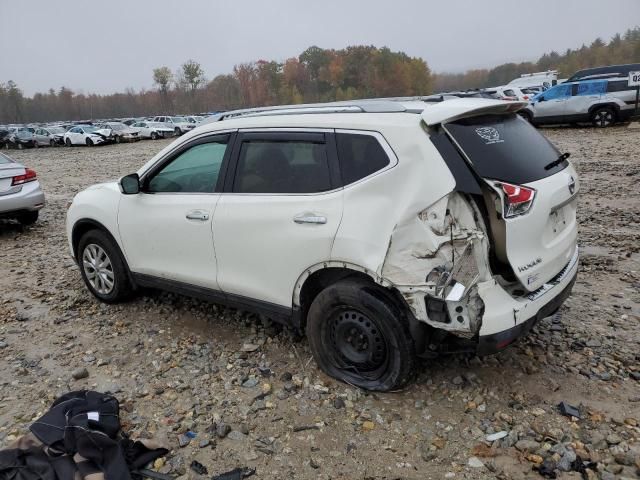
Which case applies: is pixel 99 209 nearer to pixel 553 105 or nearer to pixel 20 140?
pixel 553 105

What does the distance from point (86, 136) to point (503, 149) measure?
1371 inches

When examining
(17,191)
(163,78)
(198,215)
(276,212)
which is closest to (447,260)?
(276,212)

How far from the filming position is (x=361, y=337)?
322 cm

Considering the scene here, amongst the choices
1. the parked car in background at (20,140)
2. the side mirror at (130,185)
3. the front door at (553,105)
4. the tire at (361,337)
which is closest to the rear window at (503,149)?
the tire at (361,337)

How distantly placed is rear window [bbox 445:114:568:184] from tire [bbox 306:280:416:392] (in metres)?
0.98

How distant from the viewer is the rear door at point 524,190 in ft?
9.29

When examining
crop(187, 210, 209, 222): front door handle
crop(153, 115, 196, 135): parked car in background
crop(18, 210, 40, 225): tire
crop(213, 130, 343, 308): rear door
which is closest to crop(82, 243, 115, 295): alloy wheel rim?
crop(187, 210, 209, 222): front door handle

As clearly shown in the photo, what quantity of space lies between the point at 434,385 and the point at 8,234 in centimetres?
800

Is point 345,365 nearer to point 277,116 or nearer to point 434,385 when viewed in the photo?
point 434,385

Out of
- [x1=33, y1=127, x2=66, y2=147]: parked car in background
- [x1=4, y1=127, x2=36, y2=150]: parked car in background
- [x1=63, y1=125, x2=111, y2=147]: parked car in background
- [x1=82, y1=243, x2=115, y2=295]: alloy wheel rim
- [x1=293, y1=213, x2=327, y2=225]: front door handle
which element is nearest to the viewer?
[x1=293, y1=213, x2=327, y2=225]: front door handle

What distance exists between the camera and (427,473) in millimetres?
2625

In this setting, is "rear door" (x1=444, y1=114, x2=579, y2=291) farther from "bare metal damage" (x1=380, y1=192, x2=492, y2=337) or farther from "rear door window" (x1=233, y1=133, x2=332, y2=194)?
"rear door window" (x1=233, y1=133, x2=332, y2=194)

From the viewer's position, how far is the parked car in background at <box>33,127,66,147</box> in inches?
1384

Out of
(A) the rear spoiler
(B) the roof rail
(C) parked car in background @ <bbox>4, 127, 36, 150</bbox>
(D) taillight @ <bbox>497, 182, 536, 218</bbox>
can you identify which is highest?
(C) parked car in background @ <bbox>4, 127, 36, 150</bbox>
